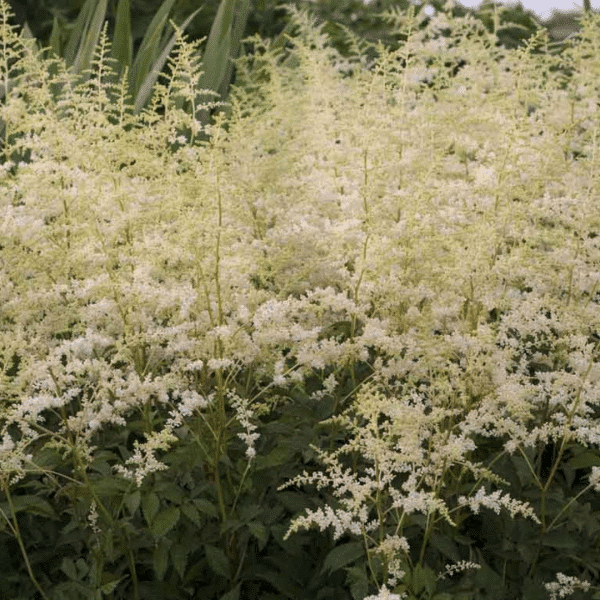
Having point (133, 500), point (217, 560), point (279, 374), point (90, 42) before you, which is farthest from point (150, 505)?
point (90, 42)

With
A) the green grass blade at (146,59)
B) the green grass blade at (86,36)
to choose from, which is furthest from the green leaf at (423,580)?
the green grass blade at (146,59)

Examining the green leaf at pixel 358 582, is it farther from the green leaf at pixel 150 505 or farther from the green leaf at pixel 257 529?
the green leaf at pixel 150 505

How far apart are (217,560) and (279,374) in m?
0.65

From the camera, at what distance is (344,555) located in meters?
3.33

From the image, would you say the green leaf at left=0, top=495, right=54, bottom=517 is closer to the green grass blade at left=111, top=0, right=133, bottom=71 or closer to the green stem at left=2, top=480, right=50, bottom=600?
the green stem at left=2, top=480, right=50, bottom=600

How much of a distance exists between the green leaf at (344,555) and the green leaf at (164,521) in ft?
1.62

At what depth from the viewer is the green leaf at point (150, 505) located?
336 centimetres

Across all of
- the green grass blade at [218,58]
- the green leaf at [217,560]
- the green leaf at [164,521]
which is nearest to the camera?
the green leaf at [164,521]

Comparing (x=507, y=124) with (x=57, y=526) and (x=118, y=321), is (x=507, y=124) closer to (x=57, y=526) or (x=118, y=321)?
(x=118, y=321)

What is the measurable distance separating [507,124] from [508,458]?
1406 mm

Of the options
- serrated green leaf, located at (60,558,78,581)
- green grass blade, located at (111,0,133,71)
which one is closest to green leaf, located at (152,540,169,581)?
serrated green leaf, located at (60,558,78,581)

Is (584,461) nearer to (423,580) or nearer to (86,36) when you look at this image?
(423,580)

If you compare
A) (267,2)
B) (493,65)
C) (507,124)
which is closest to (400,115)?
(507,124)

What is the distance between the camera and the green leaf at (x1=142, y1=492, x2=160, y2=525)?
132 inches
